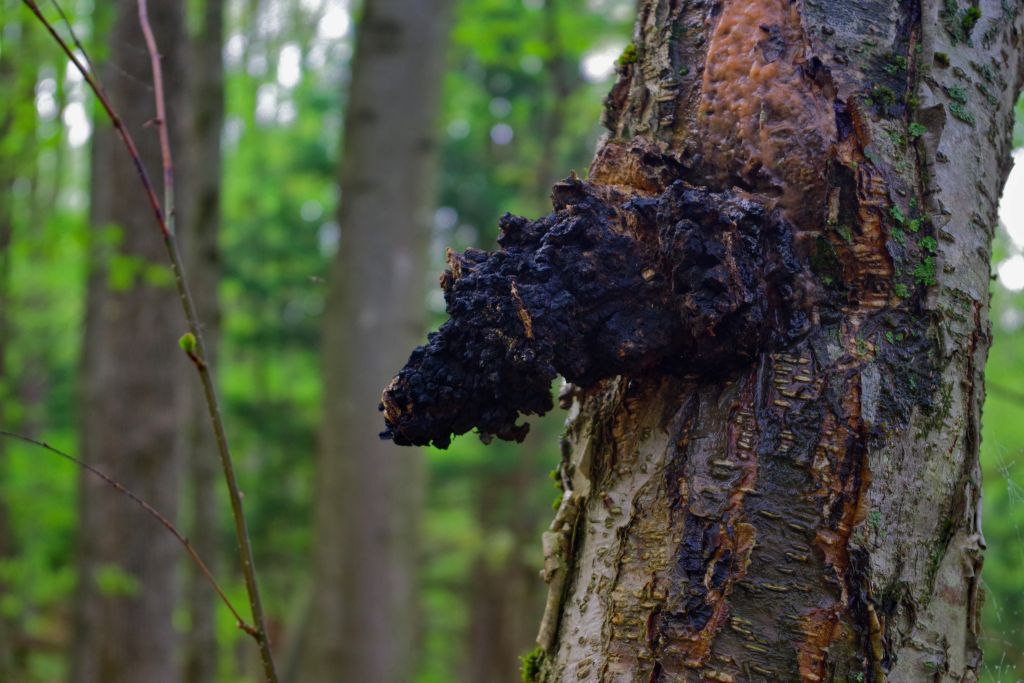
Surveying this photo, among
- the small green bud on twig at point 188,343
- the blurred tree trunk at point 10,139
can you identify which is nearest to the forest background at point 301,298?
the blurred tree trunk at point 10,139

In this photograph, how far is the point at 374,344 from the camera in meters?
6.31

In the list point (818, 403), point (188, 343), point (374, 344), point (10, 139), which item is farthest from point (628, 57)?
→ point (10, 139)

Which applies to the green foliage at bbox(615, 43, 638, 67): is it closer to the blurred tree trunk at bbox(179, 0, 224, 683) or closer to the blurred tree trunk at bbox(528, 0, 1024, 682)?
the blurred tree trunk at bbox(528, 0, 1024, 682)

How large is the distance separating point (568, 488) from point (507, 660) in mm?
13435

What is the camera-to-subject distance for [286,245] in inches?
504

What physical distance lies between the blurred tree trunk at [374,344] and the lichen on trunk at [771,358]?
5.19 metres

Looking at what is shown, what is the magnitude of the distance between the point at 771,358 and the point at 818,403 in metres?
0.08

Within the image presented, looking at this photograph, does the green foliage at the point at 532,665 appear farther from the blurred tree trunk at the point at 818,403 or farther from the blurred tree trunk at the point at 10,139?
the blurred tree trunk at the point at 10,139

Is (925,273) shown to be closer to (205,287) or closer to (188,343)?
(188,343)

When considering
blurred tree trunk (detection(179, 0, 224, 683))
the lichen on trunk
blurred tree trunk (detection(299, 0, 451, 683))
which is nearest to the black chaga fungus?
the lichen on trunk

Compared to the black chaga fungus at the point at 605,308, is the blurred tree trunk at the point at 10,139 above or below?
above

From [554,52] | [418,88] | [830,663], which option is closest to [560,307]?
[830,663]

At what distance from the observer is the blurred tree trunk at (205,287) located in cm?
725

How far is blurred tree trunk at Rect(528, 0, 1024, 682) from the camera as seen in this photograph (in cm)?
106
